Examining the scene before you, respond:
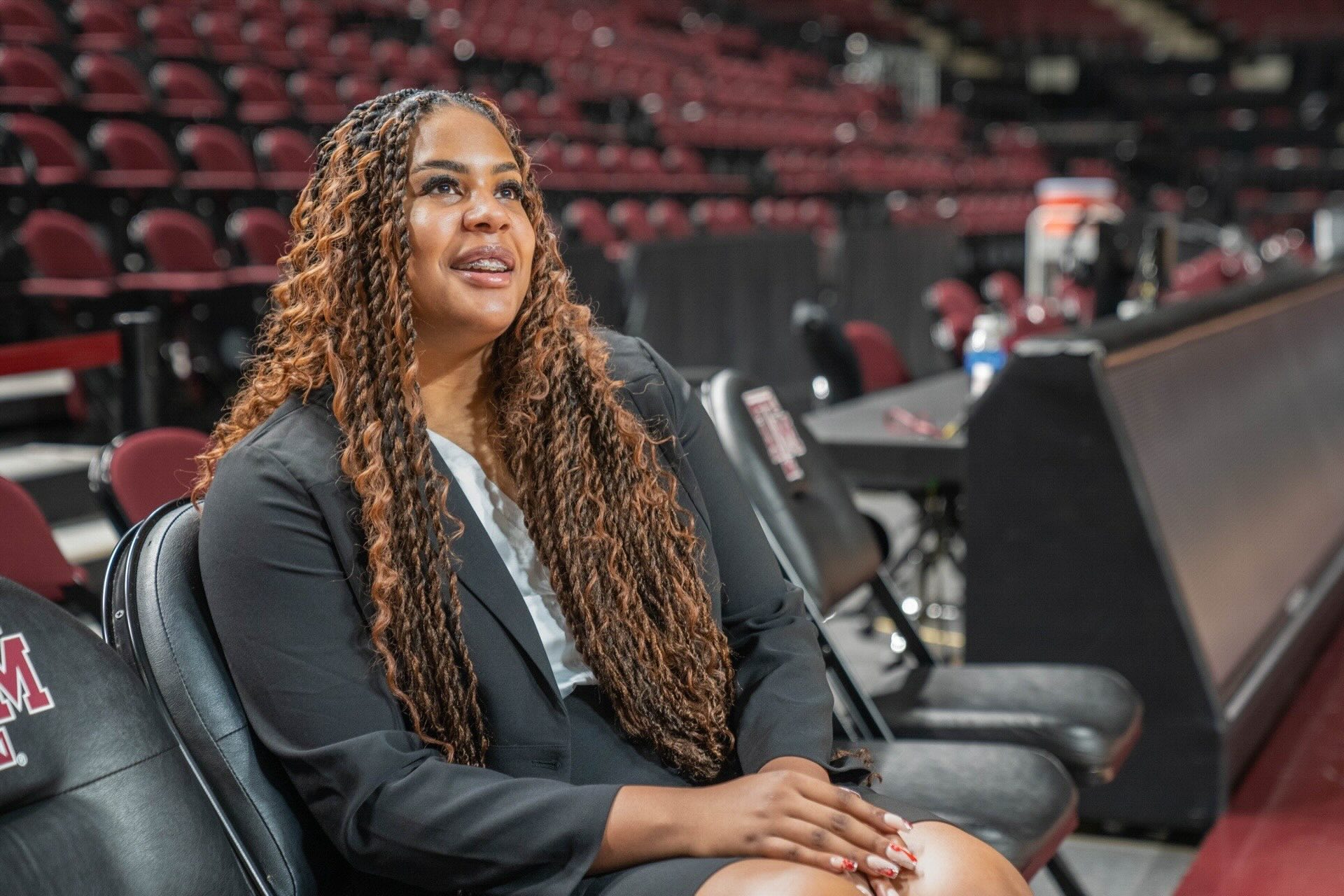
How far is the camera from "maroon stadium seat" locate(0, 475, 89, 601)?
1764 mm

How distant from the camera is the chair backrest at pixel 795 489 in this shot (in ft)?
6.89

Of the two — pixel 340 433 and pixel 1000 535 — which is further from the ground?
pixel 340 433

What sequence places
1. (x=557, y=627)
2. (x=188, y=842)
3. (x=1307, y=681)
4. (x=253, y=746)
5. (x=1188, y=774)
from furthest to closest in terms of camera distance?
(x=1307, y=681), (x=1188, y=774), (x=557, y=627), (x=253, y=746), (x=188, y=842)

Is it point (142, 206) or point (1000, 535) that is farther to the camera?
point (142, 206)

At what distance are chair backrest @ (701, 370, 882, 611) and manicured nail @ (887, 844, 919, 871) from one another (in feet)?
2.77

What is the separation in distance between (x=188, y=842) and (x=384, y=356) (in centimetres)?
49

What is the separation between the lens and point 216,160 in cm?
618

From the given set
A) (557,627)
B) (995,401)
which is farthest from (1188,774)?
(557,627)

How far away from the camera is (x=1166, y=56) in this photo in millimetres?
18703

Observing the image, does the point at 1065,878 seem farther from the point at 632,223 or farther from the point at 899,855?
the point at 632,223

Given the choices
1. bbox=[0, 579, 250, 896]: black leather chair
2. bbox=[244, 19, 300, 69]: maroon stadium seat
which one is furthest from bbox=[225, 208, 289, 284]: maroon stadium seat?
bbox=[0, 579, 250, 896]: black leather chair

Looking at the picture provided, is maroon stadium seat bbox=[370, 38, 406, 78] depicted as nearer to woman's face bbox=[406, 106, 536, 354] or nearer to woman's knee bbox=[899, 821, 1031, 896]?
woman's face bbox=[406, 106, 536, 354]

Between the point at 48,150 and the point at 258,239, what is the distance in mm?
967

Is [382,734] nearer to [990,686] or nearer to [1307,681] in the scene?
[990,686]
